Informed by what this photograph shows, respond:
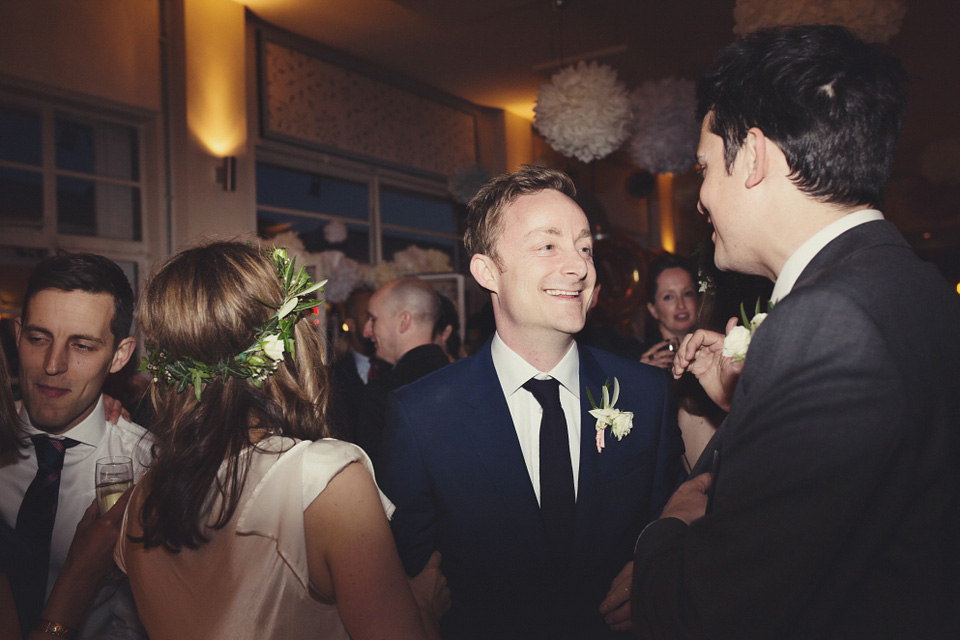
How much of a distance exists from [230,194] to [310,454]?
16.5 feet

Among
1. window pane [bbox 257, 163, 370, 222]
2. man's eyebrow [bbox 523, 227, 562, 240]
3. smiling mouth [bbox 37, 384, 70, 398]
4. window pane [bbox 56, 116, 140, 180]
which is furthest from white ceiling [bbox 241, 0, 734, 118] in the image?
smiling mouth [bbox 37, 384, 70, 398]

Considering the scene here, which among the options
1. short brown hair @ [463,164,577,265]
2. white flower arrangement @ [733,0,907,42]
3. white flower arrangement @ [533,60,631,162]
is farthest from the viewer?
white flower arrangement @ [533,60,631,162]

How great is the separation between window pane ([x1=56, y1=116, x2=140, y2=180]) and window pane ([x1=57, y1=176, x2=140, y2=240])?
4.6 inches

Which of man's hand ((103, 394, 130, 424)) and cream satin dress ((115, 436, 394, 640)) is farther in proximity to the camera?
man's hand ((103, 394, 130, 424))

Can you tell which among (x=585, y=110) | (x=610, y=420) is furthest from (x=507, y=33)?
(x=610, y=420)

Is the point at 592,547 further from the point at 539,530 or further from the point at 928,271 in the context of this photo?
the point at 928,271

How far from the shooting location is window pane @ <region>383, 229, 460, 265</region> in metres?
7.73

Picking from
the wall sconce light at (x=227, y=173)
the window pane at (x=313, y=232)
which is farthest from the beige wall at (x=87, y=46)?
the window pane at (x=313, y=232)

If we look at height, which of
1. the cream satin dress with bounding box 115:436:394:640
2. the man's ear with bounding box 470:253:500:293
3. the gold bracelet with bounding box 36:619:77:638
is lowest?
the gold bracelet with bounding box 36:619:77:638

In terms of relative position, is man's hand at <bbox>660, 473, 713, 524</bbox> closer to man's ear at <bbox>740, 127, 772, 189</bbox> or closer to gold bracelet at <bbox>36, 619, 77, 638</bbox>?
man's ear at <bbox>740, 127, 772, 189</bbox>

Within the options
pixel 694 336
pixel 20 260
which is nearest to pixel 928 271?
pixel 694 336

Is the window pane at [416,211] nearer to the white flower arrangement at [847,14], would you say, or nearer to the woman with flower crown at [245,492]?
the white flower arrangement at [847,14]

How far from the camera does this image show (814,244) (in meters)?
1.02

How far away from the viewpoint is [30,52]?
14.9 feet
